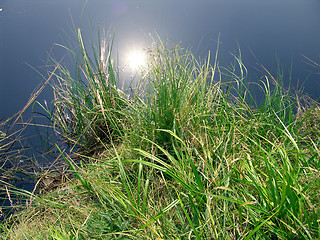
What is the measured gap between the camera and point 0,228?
4.40 ft

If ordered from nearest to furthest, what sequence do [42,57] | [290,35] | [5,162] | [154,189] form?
[154,189] → [5,162] → [42,57] → [290,35]

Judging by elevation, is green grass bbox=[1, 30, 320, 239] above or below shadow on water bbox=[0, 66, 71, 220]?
above

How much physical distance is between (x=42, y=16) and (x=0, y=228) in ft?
7.57

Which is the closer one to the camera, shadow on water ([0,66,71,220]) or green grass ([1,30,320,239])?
green grass ([1,30,320,239])

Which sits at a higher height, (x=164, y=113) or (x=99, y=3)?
(x=99, y=3)

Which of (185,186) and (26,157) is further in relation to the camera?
(26,157)

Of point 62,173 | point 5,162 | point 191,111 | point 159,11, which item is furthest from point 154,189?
point 159,11

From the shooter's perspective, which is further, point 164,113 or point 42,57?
point 42,57

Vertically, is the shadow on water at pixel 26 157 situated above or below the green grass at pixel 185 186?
below

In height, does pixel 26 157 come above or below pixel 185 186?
below

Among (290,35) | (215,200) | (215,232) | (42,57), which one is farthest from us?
(290,35)

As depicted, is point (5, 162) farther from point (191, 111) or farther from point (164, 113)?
point (191, 111)

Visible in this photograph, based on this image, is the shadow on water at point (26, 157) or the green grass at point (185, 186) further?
the shadow on water at point (26, 157)

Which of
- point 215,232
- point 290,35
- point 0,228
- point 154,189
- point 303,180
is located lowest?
point 0,228
